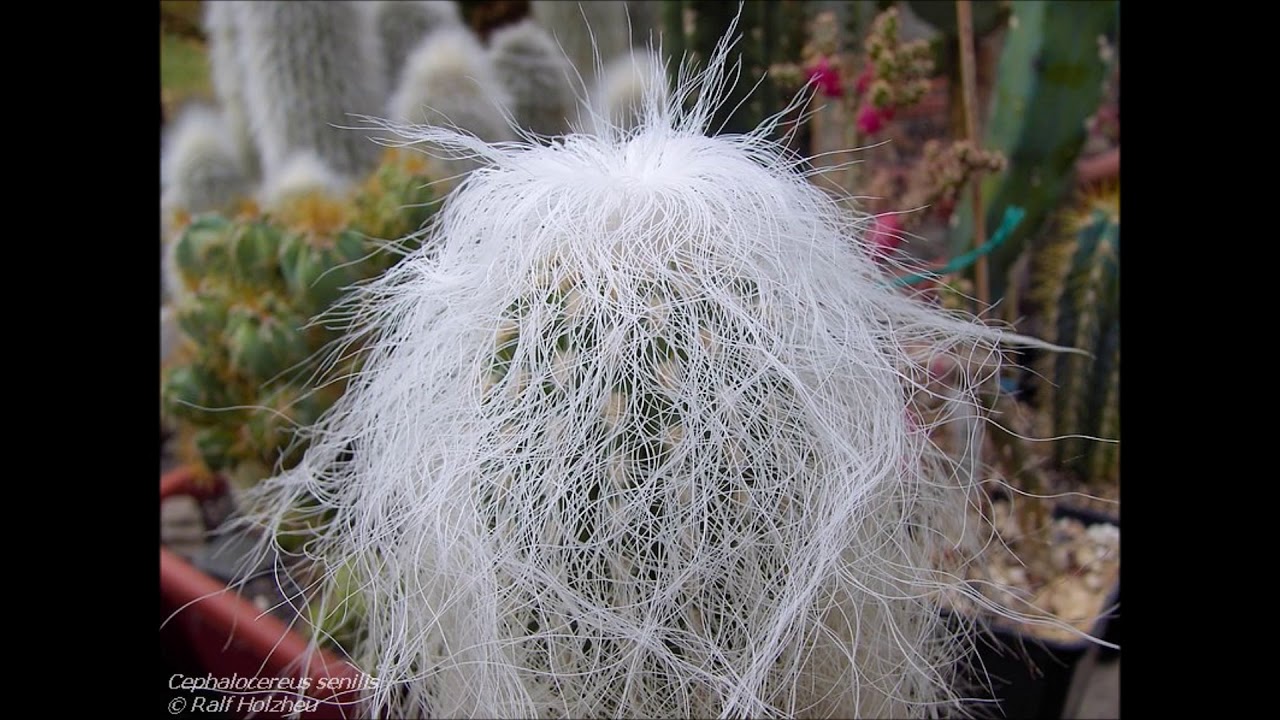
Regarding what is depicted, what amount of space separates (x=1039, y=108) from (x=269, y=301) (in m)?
0.76

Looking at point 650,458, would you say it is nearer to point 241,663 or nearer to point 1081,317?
point 241,663

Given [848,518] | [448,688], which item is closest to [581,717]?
[448,688]

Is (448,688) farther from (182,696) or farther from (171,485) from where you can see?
(171,485)

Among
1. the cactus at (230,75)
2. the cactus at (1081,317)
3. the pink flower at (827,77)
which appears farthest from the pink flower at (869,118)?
the cactus at (230,75)

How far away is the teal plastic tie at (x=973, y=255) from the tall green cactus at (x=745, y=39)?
181mm

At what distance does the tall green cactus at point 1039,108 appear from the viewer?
0.77m

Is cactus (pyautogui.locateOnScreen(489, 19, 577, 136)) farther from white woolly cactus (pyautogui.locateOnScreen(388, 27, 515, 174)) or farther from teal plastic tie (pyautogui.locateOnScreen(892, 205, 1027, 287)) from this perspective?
teal plastic tie (pyautogui.locateOnScreen(892, 205, 1027, 287))

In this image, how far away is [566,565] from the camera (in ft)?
1.52

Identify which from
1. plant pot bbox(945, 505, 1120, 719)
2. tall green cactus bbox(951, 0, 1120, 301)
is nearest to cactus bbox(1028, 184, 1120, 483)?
tall green cactus bbox(951, 0, 1120, 301)

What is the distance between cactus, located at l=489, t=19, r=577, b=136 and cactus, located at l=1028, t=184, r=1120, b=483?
514 millimetres

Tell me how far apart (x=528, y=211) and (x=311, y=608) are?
354mm

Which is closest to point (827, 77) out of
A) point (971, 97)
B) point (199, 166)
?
point (971, 97)

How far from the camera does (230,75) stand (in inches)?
30.2

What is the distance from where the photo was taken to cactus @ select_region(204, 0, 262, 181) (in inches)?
29.4
